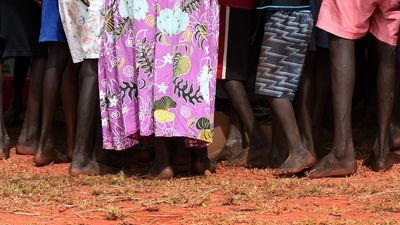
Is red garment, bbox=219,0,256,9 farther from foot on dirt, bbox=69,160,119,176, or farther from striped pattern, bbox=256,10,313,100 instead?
foot on dirt, bbox=69,160,119,176

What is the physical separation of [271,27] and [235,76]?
0.53 metres

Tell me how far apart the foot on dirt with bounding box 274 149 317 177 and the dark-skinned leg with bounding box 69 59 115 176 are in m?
1.18

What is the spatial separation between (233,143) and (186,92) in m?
1.01

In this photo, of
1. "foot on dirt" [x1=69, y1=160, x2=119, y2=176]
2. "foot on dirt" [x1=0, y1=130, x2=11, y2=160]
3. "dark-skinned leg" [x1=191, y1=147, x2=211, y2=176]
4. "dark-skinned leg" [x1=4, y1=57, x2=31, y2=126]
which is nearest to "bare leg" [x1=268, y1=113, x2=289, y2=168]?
"dark-skinned leg" [x1=191, y1=147, x2=211, y2=176]

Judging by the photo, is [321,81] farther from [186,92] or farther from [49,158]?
[49,158]

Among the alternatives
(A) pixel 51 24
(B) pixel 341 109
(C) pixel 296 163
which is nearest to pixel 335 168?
(C) pixel 296 163

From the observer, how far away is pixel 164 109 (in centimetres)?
514

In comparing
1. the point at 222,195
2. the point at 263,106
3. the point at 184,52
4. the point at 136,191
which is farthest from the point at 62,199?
the point at 263,106

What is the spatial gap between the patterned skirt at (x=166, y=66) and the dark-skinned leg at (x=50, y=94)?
71 cm

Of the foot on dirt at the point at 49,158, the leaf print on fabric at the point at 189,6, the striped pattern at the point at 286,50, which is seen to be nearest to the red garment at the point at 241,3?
the striped pattern at the point at 286,50

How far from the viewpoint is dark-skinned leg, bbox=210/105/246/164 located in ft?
19.8

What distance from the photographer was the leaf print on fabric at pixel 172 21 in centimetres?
516

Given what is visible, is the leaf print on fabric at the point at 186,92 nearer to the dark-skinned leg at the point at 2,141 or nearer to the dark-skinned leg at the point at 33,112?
the dark-skinned leg at the point at 33,112

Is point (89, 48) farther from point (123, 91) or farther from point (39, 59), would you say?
point (39, 59)
